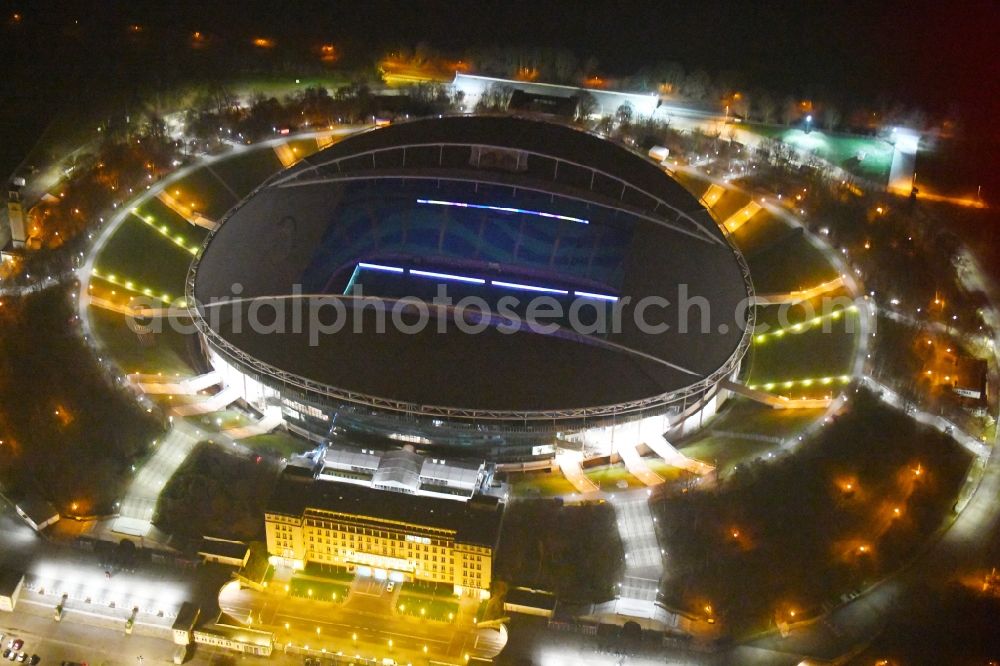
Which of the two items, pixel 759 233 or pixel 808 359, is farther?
pixel 759 233

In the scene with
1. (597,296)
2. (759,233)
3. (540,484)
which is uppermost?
(759,233)

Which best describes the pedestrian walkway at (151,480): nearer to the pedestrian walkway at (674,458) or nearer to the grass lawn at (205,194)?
the grass lawn at (205,194)

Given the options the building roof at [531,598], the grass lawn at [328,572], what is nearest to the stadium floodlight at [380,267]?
the grass lawn at [328,572]

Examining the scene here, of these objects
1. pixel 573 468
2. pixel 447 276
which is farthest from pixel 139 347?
pixel 573 468

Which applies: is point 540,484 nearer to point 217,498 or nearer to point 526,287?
point 526,287

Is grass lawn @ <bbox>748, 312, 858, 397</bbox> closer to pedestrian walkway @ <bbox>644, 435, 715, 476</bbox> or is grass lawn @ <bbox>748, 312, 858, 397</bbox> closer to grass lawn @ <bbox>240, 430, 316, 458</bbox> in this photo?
pedestrian walkway @ <bbox>644, 435, 715, 476</bbox>

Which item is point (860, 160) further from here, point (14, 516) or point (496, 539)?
point (14, 516)
